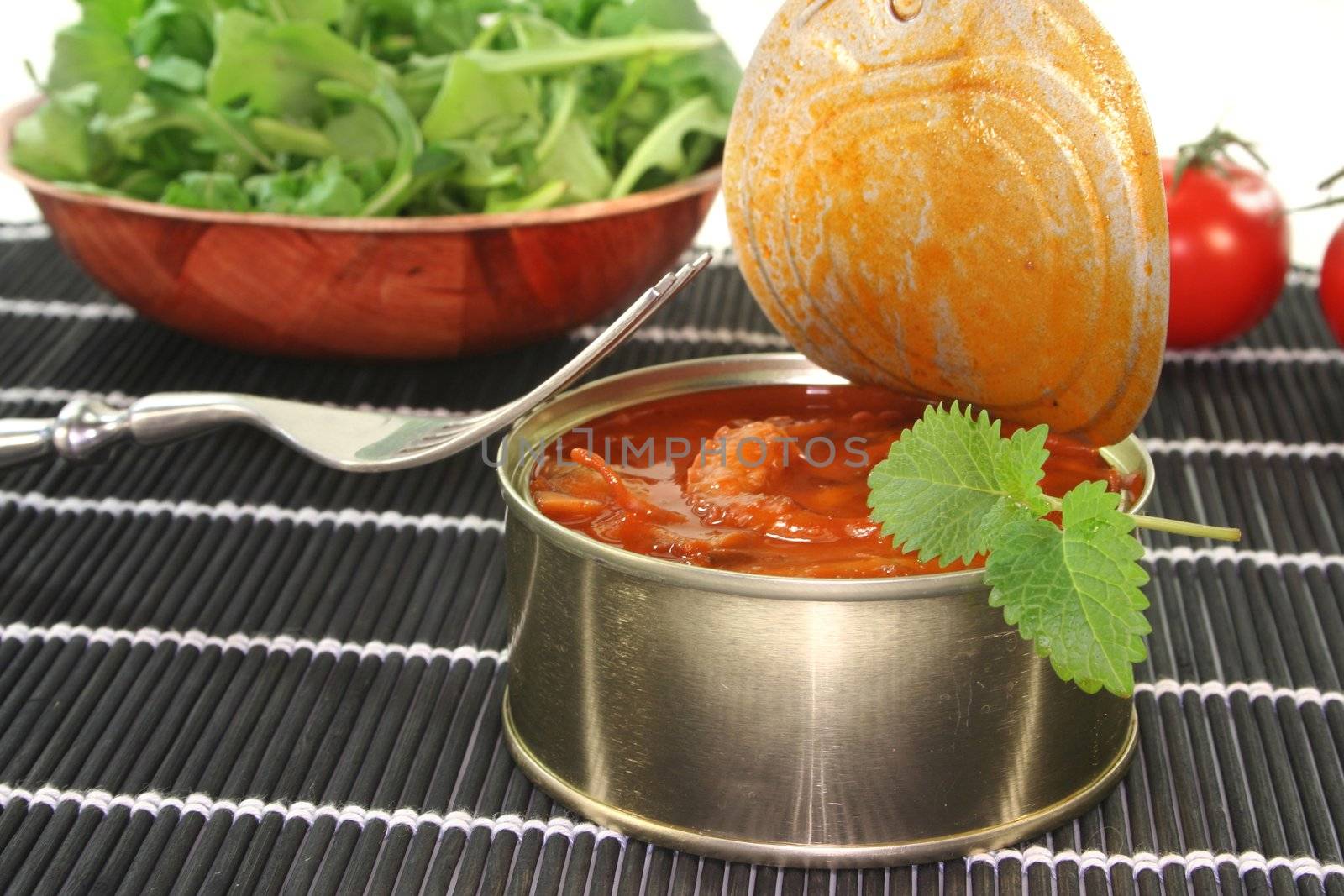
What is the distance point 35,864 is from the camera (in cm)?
132

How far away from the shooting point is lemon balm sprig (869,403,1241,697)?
1.16 metres

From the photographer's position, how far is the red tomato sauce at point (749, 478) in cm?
132

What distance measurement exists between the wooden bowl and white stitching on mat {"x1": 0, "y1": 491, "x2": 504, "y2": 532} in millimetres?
300

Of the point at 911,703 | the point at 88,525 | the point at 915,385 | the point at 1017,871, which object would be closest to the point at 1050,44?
the point at 915,385

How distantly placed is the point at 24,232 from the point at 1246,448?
2254 mm

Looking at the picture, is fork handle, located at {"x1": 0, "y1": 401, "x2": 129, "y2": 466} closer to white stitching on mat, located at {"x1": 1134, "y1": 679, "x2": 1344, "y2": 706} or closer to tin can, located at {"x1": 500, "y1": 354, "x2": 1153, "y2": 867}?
tin can, located at {"x1": 500, "y1": 354, "x2": 1153, "y2": 867}

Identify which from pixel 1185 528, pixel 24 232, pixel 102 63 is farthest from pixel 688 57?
pixel 24 232

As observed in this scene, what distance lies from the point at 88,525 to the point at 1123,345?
1286 mm

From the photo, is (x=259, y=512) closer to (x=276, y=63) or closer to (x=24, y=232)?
(x=276, y=63)

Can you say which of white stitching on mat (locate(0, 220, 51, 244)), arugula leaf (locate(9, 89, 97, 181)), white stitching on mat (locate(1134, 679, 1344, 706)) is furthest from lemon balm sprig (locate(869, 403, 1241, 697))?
white stitching on mat (locate(0, 220, 51, 244))

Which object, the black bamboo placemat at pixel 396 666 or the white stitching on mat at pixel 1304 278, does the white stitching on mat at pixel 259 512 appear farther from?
the white stitching on mat at pixel 1304 278

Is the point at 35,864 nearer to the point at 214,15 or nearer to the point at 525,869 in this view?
the point at 525,869

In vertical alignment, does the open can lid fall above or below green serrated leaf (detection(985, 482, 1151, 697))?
above

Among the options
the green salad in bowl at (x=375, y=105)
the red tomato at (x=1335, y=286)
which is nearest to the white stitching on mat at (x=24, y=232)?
the green salad in bowl at (x=375, y=105)
